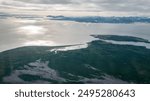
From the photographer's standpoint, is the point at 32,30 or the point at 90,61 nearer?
the point at 90,61

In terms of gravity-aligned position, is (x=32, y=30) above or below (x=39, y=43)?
above

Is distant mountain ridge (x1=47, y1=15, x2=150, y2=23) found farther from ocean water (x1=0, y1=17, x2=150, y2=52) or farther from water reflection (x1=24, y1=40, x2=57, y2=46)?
water reflection (x1=24, y1=40, x2=57, y2=46)

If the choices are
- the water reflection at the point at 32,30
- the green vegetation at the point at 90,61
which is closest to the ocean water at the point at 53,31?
the water reflection at the point at 32,30

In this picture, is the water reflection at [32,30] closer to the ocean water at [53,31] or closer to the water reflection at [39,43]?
the ocean water at [53,31]

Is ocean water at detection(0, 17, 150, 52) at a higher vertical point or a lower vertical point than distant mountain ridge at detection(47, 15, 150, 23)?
lower

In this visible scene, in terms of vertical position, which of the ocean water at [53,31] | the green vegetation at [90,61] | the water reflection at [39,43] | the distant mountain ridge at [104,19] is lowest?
the green vegetation at [90,61]

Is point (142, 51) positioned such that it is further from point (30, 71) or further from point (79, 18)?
point (30, 71)

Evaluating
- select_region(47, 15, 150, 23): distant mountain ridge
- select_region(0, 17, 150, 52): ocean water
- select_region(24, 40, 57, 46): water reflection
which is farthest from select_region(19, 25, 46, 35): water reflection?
select_region(47, 15, 150, 23): distant mountain ridge

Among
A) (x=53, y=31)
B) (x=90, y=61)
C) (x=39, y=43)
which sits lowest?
(x=90, y=61)

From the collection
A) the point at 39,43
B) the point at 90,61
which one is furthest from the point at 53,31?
the point at 90,61

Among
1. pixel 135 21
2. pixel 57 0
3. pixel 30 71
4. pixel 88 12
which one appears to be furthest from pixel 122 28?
pixel 30 71

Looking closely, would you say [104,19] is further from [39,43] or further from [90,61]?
[39,43]
